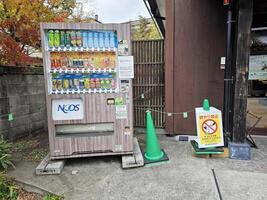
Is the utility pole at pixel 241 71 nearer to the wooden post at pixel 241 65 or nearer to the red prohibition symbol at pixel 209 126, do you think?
the wooden post at pixel 241 65

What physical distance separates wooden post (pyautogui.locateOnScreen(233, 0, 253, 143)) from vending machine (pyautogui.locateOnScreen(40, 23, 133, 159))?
5.38 ft

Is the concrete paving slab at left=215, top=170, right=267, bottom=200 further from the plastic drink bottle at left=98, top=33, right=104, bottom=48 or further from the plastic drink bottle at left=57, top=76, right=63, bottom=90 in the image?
the plastic drink bottle at left=57, top=76, right=63, bottom=90

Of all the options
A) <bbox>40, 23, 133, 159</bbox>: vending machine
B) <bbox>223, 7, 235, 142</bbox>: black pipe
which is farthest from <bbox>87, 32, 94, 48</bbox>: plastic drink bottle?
<bbox>223, 7, 235, 142</bbox>: black pipe

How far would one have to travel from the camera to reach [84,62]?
3.06 meters

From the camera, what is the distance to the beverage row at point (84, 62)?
3.01 m

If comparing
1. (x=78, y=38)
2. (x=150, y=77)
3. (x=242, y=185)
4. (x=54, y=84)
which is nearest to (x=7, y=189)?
(x=54, y=84)

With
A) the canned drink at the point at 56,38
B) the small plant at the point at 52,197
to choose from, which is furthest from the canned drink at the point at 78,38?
the small plant at the point at 52,197

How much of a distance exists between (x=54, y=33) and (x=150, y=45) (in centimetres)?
237

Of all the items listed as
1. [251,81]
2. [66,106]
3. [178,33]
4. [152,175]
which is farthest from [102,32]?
[251,81]

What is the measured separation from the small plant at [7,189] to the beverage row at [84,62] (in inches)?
62.5

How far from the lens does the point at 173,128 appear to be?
14.5 feet

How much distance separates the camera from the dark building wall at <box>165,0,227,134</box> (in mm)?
4055

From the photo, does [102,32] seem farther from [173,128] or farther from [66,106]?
[173,128]

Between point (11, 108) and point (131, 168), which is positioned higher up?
point (11, 108)
